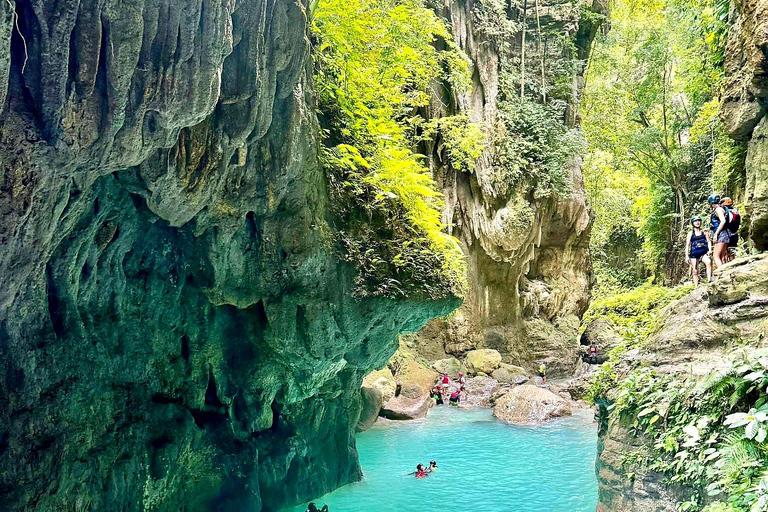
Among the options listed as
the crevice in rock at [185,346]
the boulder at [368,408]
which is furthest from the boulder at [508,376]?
the crevice in rock at [185,346]

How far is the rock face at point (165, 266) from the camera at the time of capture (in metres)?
4.39

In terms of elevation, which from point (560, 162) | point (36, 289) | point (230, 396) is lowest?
point (230, 396)

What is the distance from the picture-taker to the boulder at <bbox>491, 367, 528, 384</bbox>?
2342 cm

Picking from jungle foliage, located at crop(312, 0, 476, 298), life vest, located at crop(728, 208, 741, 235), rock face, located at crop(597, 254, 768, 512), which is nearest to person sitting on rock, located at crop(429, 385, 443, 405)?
jungle foliage, located at crop(312, 0, 476, 298)

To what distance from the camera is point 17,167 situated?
14.2ft

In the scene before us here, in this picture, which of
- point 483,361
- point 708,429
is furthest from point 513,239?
point 708,429

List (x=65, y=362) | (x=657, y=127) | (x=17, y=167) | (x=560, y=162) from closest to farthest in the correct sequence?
(x=17, y=167)
(x=65, y=362)
(x=657, y=127)
(x=560, y=162)

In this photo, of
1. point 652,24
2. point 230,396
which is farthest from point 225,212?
point 652,24

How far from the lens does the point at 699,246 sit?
32.1 feet

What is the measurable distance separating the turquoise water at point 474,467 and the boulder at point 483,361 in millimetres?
3694

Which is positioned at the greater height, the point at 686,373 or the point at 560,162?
the point at 560,162

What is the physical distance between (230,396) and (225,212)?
13.4 ft

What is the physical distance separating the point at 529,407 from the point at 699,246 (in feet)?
37.2

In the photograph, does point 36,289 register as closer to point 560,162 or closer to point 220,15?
point 220,15
